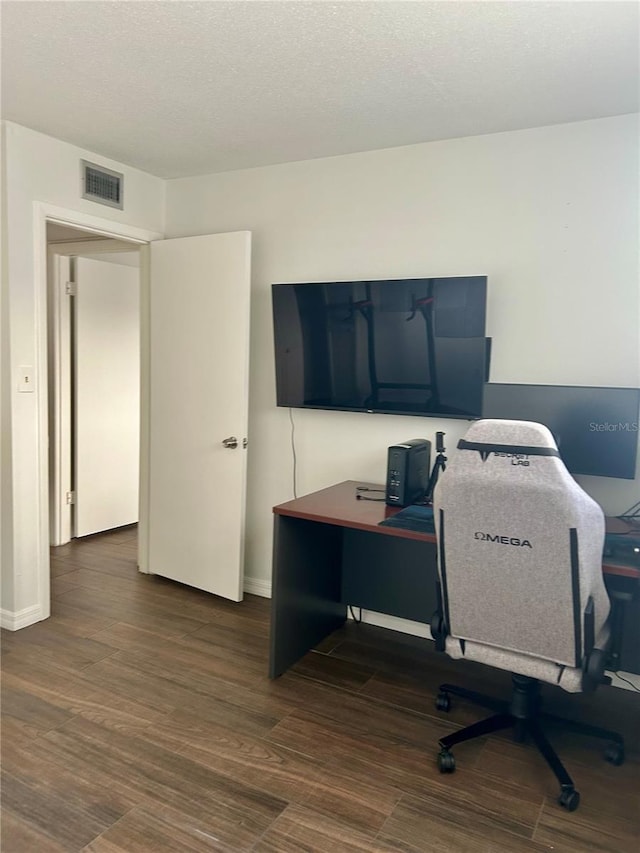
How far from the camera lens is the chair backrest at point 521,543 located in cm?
183

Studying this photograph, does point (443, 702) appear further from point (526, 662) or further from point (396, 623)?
point (396, 623)

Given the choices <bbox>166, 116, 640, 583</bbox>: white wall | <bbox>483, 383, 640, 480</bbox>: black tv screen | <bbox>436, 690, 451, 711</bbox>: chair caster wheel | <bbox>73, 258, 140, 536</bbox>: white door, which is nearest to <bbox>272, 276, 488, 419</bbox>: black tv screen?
<bbox>166, 116, 640, 583</bbox>: white wall

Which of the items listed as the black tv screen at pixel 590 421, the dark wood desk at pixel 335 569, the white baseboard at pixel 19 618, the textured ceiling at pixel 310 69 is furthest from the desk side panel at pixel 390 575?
the textured ceiling at pixel 310 69

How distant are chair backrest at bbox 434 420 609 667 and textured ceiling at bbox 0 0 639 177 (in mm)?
1305

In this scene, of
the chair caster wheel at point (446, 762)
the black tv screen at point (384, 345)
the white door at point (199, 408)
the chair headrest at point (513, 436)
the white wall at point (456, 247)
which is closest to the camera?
the chair headrest at point (513, 436)

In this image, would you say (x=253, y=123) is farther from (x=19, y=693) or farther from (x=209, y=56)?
(x=19, y=693)

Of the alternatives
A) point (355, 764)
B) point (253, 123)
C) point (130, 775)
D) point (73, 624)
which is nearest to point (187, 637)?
point (73, 624)

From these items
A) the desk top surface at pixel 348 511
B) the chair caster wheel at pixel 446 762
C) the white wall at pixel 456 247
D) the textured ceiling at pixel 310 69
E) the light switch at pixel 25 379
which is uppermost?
the textured ceiling at pixel 310 69

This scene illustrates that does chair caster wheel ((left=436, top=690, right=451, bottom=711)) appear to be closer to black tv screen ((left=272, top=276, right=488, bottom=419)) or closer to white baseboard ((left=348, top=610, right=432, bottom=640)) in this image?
white baseboard ((left=348, top=610, right=432, bottom=640))

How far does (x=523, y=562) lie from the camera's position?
6.26 feet

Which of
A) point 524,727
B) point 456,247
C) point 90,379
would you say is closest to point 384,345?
point 456,247

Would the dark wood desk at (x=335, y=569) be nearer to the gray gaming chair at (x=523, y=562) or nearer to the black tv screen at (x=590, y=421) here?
the gray gaming chair at (x=523, y=562)

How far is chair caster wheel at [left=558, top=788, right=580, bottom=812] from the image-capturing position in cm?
196

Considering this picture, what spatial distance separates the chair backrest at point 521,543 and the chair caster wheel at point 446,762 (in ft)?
1.43
